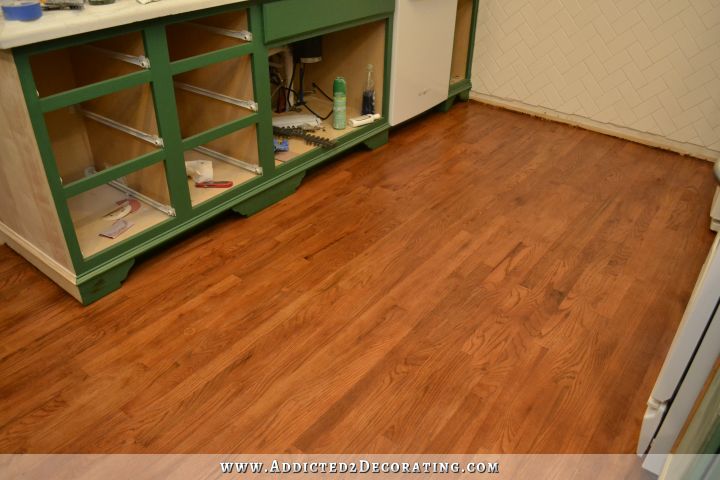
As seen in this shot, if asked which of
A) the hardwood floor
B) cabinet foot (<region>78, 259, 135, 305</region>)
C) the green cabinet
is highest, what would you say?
the green cabinet

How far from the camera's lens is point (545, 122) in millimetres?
3266

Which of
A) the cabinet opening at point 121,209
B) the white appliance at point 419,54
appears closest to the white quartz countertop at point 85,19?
the cabinet opening at point 121,209

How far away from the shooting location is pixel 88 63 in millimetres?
1890

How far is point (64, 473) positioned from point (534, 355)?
1.25 m

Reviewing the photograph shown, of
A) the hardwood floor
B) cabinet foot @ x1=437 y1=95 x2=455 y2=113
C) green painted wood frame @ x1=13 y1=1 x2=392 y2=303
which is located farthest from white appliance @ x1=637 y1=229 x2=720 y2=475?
cabinet foot @ x1=437 y1=95 x2=455 y2=113

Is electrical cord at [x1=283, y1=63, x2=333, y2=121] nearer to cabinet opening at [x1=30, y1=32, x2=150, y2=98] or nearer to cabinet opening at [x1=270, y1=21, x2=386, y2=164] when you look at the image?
cabinet opening at [x1=270, y1=21, x2=386, y2=164]

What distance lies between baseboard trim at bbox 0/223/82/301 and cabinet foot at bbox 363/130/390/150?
1.48 meters

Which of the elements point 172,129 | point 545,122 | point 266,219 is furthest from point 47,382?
point 545,122

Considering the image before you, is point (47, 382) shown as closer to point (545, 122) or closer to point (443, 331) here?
point (443, 331)

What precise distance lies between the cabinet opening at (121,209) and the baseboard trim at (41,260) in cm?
9

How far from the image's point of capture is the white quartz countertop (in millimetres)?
1370

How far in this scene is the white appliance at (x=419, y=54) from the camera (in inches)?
105

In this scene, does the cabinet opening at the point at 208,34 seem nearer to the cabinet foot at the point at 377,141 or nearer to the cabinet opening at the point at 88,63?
the cabinet opening at the point at 88,63

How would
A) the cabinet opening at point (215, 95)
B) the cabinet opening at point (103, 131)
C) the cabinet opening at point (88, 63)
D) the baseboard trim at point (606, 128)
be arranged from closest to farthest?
the cabinet opening at point (88, 63) → the cabinet opening at point (103, 131) → the cabinet opening at point (215, 95) → the baseboard trim at point (606, 128)
